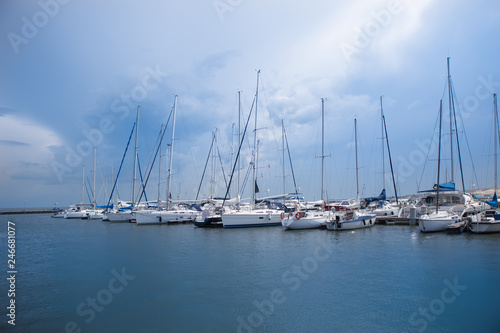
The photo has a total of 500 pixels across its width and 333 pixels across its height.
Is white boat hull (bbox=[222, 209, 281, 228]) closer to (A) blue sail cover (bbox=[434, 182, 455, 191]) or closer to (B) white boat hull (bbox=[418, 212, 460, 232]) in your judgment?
(B) white boat hull (bbox=[418, 212, 460, 232])

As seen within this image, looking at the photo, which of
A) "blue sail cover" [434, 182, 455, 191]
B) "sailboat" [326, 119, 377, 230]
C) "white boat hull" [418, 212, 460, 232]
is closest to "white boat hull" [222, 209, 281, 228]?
"sailboat" [326, 119, 377, 230]

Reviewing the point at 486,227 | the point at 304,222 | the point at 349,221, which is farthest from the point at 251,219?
the point at 486,227

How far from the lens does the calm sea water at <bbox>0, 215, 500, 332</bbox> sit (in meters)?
11.3

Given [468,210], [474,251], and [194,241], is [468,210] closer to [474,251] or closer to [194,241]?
[474,251]

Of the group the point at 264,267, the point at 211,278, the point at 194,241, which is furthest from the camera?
the point at 194,241

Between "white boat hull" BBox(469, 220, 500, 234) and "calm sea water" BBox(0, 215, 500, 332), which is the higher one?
"white boat hull" BBox(469, 220, 500, 234)

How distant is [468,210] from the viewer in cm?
3734

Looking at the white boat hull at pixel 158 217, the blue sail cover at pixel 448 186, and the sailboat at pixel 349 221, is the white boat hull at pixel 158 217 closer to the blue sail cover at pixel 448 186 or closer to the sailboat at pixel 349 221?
the sailboat at pixel 349 221

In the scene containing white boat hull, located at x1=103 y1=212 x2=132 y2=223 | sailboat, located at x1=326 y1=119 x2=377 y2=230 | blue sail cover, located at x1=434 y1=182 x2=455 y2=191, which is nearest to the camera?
sailboat, located at x1=326 y1=119 x2=377 y2=230

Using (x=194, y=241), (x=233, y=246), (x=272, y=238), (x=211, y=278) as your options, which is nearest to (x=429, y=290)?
(x=211, y=278)

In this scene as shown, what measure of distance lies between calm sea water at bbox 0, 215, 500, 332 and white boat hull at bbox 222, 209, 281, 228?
16223mm

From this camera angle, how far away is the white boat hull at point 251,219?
4288cm

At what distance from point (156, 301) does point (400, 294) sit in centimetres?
1099

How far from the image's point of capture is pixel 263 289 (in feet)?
49.6
